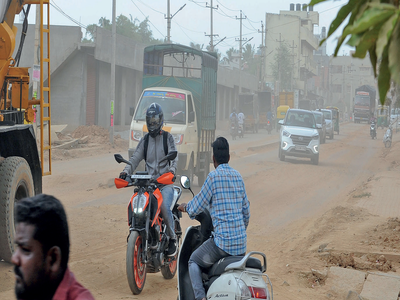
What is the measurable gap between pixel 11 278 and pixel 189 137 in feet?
25.6

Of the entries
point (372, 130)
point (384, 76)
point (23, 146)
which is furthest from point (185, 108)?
point (372, 130)

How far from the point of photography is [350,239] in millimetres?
8805

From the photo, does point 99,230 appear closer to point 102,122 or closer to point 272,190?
point 272,190

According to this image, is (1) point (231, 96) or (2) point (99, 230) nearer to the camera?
(2) point (99, 230)

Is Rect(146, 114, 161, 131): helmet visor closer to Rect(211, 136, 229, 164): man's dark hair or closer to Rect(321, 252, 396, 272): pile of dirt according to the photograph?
Rect(211, 136, 229, 164): man's dark hair

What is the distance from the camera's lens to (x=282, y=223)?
10.8m

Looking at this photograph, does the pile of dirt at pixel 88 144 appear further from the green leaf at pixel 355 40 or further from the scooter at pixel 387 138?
the green leaf at pixel 355 40

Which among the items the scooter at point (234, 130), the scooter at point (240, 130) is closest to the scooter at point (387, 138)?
the scooter at point (234, 130)

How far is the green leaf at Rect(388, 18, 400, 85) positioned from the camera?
4.53ft

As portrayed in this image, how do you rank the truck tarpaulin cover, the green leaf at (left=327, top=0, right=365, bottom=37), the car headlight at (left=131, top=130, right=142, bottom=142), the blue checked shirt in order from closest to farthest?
1. the green leaf at (left=327, top=0, right=365, bottom=37)
2. the blue checked shirt
3. the truck tarpaulin cover
4. the car headlight at (left=131, top=130, right=142, bottom=142)

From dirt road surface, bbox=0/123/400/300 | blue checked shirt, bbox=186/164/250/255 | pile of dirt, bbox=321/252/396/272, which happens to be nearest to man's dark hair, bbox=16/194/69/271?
blue checked shirt, bbox=186/164/250/255

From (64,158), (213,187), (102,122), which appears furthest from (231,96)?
(213,187)

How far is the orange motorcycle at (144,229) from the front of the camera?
5695 mm

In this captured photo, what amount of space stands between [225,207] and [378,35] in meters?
3.05
